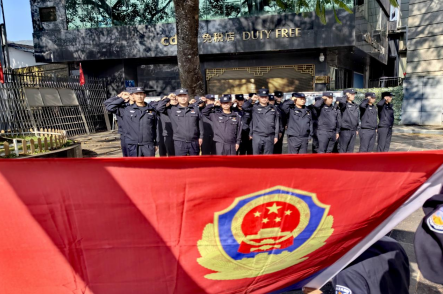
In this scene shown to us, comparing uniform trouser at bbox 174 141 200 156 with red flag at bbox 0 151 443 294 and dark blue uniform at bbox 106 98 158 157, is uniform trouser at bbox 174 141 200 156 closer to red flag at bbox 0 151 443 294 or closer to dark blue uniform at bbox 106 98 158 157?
dark blue uniform at bbox 106 98 158 157

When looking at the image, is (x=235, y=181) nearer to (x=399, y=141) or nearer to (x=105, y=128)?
(x=399, y=141)

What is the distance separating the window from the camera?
17750 millimetres

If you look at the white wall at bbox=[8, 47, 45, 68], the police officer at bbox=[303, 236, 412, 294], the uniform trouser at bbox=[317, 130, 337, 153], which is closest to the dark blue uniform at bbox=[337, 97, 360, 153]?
the uniform trouser at bbox=[317, 130, 337, 153]

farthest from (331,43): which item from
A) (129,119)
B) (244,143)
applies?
(129,119)

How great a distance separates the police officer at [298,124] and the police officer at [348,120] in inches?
46.3

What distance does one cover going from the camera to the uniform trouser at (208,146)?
8120 millimetres

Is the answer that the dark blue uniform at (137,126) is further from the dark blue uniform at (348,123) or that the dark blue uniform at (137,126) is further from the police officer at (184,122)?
the dark blue uniform at (348,123)

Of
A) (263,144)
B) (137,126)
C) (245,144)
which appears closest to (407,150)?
(245,144)

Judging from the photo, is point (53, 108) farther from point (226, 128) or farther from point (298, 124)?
point (298, 124)

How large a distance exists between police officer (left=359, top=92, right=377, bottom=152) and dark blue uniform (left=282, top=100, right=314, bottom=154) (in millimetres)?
1723

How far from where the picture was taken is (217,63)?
17.9 meters

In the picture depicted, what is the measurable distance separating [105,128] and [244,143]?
12.2 m

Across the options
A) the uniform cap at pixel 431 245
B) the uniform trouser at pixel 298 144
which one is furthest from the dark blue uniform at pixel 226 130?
the uniform cap at pixel 431 245

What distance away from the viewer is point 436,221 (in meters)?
1.58
